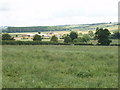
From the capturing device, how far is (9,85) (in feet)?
25.7

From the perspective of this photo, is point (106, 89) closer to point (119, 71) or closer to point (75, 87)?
point (75, 87)

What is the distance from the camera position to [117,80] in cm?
909

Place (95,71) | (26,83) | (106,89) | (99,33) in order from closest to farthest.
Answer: (106,89) → (26,83) → (95,71) → (99,33)

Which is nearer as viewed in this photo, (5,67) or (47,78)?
(47,78)

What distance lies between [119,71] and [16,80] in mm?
5653

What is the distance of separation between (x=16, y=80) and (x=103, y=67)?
18.4 feet

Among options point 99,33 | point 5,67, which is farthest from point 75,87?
point 99,33

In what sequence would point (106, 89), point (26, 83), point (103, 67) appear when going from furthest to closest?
point (103, 67)
point (26, 83)
point (106, 89)

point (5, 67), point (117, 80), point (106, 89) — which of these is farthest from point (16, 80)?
point (117, 80)

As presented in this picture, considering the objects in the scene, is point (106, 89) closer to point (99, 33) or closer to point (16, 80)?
point (16, 80)

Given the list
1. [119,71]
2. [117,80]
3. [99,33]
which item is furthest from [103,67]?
[99,33]

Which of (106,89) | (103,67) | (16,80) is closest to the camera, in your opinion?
(106,89)

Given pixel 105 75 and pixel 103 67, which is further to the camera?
pixel 103 67

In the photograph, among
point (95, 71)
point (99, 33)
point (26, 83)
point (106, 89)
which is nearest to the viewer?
point (106, 89)
